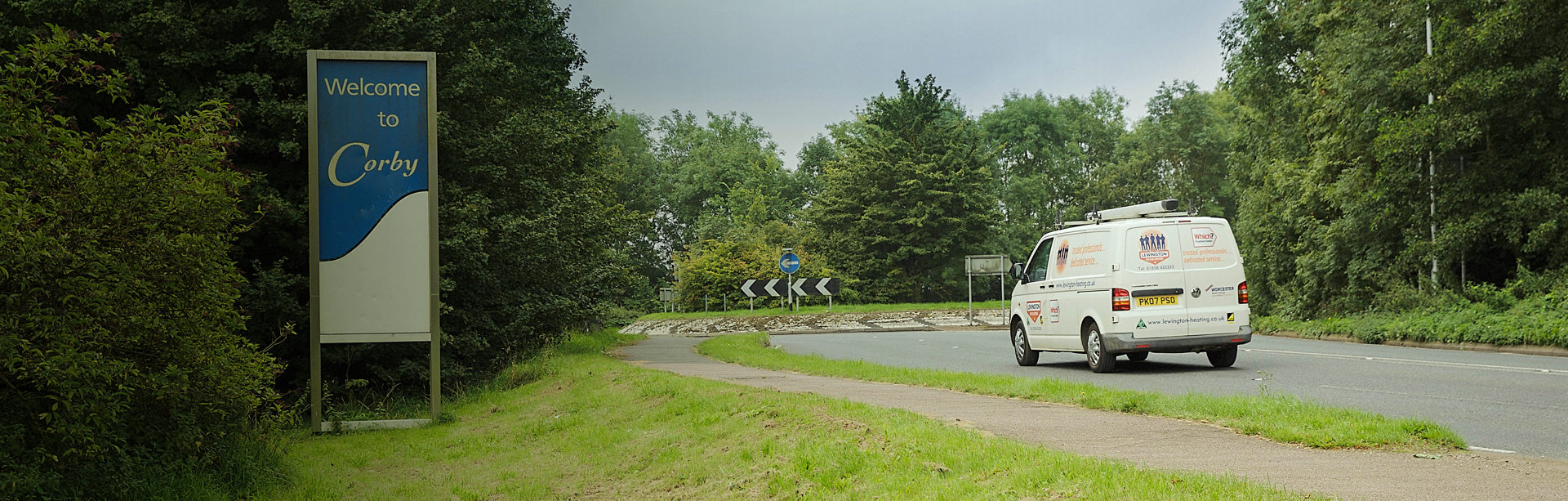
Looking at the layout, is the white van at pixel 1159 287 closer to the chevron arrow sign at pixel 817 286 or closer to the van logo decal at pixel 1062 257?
the van logo decal at pixel 1062 257

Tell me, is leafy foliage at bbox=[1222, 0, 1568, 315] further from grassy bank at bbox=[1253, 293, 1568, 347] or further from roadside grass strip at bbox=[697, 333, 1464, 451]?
roadside grass strip at bbox=[697, 333, 1464, 451]

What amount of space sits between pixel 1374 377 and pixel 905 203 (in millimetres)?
48053

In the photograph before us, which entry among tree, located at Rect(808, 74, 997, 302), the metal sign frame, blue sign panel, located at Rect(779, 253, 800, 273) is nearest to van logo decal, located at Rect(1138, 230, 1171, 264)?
the metal sign frame

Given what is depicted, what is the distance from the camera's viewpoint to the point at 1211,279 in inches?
549

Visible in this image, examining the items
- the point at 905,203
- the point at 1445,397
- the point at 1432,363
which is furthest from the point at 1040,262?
the point at 905,203

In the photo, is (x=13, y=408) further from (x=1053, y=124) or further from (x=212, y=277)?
(x=1053, y=124)

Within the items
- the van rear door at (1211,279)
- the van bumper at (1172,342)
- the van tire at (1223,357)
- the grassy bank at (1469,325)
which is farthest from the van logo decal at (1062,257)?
the grassy bank at (1469,325)

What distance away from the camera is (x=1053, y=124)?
254 feet

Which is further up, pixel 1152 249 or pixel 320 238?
pixel 320 238

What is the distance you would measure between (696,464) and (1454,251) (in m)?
20.1

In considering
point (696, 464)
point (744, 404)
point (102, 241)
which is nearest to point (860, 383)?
point (744, 404)

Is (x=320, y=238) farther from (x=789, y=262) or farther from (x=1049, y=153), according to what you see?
(x=1049, y=153)

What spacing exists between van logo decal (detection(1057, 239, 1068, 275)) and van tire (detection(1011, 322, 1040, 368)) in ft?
5.10

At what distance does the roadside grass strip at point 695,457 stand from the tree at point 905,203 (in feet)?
155
